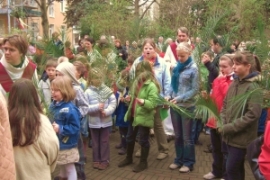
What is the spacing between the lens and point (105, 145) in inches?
216

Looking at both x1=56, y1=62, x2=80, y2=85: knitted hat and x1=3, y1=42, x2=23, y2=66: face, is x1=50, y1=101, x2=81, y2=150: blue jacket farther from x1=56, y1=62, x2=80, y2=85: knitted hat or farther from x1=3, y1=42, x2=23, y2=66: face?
x1=56, y1=62, x2=80, y2=85: knitted hat

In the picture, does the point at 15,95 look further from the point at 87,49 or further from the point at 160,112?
the point at 87,49

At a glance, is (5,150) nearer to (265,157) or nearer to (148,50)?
(265,157)

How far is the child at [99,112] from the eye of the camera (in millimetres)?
5117

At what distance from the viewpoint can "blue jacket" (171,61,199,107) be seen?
498 centimetres

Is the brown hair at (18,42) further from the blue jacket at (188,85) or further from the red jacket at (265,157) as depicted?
the red jacket at (265,157)

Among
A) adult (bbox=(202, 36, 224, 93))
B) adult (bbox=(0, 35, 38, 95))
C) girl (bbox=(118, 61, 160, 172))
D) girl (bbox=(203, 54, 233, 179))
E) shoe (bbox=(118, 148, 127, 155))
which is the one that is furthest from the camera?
shoe (bbox=(118, 148, 127, 155))

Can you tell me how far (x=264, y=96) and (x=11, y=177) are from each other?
2.59 metres

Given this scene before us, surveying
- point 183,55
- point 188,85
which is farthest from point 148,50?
point 188,85

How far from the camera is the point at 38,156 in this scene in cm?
280

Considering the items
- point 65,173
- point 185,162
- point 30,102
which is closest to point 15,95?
point 30,102

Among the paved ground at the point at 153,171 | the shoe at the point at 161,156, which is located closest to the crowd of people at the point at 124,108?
the shoe at the point at 161,156

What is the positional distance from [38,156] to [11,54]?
1.55m

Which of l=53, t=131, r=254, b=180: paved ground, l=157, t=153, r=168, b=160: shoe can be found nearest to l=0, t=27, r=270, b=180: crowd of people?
l=157, t=153, r=168, b=160: shoe
